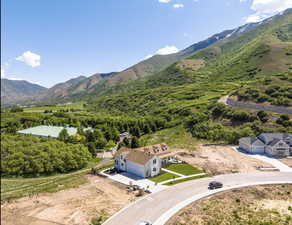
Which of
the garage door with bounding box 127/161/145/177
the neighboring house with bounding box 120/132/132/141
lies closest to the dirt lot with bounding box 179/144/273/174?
→ the garage door with bounding box 127/161/145/177

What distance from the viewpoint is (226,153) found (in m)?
53.1

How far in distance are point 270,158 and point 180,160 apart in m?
21.4

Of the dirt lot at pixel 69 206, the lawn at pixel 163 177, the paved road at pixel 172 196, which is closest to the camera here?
the paved road at pixel 172 196

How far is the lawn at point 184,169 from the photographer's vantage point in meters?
42.4

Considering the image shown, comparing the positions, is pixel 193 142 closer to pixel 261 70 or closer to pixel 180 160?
pixel 180 160

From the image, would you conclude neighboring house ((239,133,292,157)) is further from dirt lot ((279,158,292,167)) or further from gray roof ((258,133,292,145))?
dirt lot ((279,158,292,167))

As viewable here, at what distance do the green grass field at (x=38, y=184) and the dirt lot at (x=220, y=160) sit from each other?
82.4 ft

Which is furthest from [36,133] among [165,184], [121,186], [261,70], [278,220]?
[261,70]

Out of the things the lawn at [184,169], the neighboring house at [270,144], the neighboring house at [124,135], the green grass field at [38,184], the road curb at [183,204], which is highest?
the neighboring house at [270,144]

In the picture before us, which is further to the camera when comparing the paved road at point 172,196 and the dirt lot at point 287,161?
the dirt lot at point 287,161

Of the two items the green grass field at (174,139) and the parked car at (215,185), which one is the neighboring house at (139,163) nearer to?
the parked car at (215,185)

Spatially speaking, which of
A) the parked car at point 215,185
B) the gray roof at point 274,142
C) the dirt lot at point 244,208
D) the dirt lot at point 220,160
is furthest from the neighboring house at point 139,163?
the gray roof at point 274,142

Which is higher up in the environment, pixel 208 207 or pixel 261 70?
pixel 261 70

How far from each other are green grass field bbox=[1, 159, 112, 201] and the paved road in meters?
14.2
